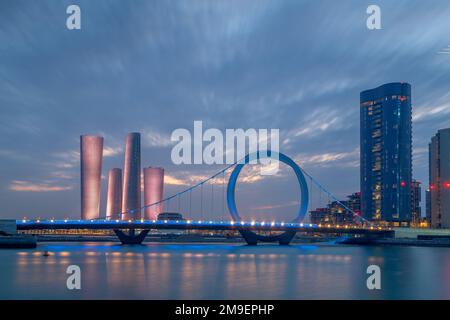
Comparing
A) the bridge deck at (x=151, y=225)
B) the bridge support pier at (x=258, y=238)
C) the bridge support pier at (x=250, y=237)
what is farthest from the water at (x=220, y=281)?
the bridge support pier at (x=258, y=238)

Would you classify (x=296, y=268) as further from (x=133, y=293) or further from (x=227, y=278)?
(x=133, y=293)

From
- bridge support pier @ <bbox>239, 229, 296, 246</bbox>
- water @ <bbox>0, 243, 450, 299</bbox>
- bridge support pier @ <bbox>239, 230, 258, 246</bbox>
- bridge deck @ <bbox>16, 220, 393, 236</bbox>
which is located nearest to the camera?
water @ <bbox>0, 243, 450, 299</bbox>

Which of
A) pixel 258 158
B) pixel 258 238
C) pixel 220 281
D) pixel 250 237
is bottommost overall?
pixel 258 238

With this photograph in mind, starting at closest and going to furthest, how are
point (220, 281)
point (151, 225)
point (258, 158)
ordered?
point (220, 281) → point (151, 225) → point (258, 158)

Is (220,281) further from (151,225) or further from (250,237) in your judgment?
(250,237)

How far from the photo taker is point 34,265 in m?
56.9

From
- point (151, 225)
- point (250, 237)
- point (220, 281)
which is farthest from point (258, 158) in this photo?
point (220, 281)

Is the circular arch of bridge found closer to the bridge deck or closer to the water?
the bridge deck

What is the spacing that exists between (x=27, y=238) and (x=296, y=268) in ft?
203

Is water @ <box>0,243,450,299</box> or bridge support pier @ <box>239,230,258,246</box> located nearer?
water @ <box>0,243,450,299</box>

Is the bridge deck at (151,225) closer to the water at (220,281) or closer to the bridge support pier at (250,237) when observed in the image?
the bridge support pier at (250,237)

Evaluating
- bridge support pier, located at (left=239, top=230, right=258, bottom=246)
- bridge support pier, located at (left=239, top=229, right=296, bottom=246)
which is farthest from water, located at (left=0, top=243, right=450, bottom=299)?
bridge support pier, located at (left=239, top=229, right=296, bottom=246)
